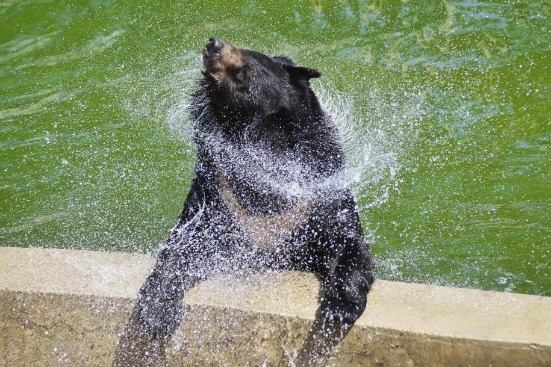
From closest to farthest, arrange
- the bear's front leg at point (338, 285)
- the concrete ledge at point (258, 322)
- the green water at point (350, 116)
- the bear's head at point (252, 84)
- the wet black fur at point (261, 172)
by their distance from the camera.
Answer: the concrete ledge at point (258, 322), the bear's front leg at point (338, 285), the bear's head at point (252, 84), the wet black fur at point (261, 172), the green water at point (350, 116)

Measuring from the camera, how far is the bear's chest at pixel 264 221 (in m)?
4.63

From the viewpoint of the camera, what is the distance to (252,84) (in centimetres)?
451

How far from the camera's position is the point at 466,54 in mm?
8062

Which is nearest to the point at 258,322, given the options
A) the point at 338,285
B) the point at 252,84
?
the point at 338,285

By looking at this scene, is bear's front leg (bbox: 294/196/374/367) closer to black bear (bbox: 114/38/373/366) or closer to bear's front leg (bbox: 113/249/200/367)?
black bear (bbox: 114/38/373/366)

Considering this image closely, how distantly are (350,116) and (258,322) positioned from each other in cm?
263

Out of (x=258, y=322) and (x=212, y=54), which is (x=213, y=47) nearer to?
(x=212, y=54)

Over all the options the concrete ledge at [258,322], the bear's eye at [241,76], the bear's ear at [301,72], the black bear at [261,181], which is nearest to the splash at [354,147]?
the black bear at [261,181]

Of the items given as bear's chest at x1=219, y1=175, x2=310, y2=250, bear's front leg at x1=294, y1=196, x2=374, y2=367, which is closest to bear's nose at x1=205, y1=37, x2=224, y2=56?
bear's chest at x1=219, y1=175, x2=310, y2=250

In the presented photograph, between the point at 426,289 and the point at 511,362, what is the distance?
1.79 ft

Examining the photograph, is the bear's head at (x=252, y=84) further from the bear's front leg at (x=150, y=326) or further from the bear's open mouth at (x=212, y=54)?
the bear's front leg at (x=150, y=326)

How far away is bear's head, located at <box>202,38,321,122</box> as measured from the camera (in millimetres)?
4324

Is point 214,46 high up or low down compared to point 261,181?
up

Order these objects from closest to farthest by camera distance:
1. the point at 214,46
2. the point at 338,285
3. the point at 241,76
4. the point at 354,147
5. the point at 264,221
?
the point at 338,285, the point at 214,46, the point at 241,76, the point at 264,221, the point at 354,147
